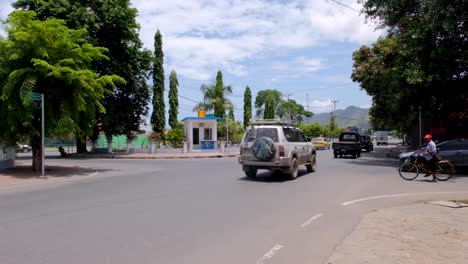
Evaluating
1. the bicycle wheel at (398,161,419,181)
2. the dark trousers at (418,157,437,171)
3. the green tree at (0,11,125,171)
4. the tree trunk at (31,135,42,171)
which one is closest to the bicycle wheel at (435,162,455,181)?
the dark trousers at (418,157,437,171)

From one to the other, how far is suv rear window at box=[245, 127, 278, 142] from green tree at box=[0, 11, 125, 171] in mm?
7991

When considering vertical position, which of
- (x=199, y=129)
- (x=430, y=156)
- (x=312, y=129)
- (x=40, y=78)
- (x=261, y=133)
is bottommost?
(x=430, y=156)

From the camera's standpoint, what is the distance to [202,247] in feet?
21.0

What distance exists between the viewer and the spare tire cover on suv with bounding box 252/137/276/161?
15.1 meters

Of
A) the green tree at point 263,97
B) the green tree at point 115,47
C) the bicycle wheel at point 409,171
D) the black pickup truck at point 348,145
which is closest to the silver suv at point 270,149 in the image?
the bicycle wheel at point 409,171

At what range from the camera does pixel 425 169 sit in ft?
51.7

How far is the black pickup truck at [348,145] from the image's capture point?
97.1 ft

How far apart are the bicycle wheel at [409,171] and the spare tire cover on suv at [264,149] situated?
552 centimetres

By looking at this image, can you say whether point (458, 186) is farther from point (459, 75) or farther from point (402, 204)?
point (459, 75)

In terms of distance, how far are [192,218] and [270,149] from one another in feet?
22.9

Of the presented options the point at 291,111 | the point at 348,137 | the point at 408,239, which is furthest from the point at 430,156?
the point at 291,111

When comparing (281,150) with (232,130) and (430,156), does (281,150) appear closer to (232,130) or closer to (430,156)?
(430,156)

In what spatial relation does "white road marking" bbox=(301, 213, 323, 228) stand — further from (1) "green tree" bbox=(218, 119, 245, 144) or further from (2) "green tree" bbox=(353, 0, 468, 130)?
(1) "green tree" bbox=(218, 119, 245, 144)

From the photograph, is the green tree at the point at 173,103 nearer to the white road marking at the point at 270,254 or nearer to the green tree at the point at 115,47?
the green tree at the point at 115,47
